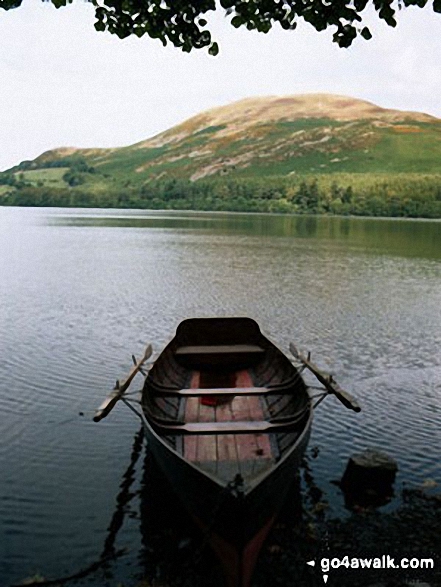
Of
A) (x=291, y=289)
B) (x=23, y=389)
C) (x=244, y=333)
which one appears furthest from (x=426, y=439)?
(x=291, y=289)

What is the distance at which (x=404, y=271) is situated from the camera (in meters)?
55.2

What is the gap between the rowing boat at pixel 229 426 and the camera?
30.1 feet

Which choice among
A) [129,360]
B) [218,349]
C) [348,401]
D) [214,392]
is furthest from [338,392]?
[129,360]

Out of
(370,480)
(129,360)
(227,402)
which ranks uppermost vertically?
(227,402)

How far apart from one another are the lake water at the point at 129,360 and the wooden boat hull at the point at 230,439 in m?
1.66

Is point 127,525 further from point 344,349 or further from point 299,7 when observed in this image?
point 344,349

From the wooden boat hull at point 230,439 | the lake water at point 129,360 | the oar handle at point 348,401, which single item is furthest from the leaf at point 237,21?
the lake water at point 129,360

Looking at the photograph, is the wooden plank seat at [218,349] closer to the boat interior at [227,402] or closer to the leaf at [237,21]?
the boat interior at [227,402]

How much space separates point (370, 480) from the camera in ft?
42.8

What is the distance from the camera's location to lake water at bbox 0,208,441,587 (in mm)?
12383

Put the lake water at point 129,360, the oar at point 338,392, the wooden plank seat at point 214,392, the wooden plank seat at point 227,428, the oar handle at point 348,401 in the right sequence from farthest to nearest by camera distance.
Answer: the wooden plank seat at point 214,392 < the oar at point 338,392 < the oar handle at point 348,401 < the lake water at point 129,360 < the wooden plank seat at point 227,428

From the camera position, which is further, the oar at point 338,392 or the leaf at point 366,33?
the oar at point 338,392

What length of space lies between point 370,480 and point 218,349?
6727 mm

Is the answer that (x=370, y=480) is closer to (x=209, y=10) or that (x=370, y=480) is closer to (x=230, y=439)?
(x=230, y=439)
